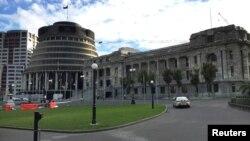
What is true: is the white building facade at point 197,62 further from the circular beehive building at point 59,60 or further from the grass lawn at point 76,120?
the grass lawn at point 76,120

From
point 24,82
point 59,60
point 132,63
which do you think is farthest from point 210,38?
point 24,82

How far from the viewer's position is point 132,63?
379 ft

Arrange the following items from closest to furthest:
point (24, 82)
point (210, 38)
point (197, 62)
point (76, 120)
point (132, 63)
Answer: point (76, 120) < point (210, 38) < point (197, 62) < point (132, 63) < point (24, 82)

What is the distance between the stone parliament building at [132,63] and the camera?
274 ft

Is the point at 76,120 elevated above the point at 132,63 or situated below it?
below

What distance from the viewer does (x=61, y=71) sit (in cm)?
14988

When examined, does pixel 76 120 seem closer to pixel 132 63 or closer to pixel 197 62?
pixel 197 62

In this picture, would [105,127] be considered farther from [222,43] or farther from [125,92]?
[125,92]

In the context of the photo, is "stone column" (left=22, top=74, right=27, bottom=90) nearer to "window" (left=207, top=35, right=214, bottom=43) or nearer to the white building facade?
the white building facade

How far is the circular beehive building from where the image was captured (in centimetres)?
15012

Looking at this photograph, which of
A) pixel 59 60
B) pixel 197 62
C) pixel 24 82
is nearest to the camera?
pixel 197 62

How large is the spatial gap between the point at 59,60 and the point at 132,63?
5015 centimetres

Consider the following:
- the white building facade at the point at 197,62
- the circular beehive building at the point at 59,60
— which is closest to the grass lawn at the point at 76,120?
the white building facade at the point at 197,62

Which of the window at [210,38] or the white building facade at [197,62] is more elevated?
the window at [210,38]
